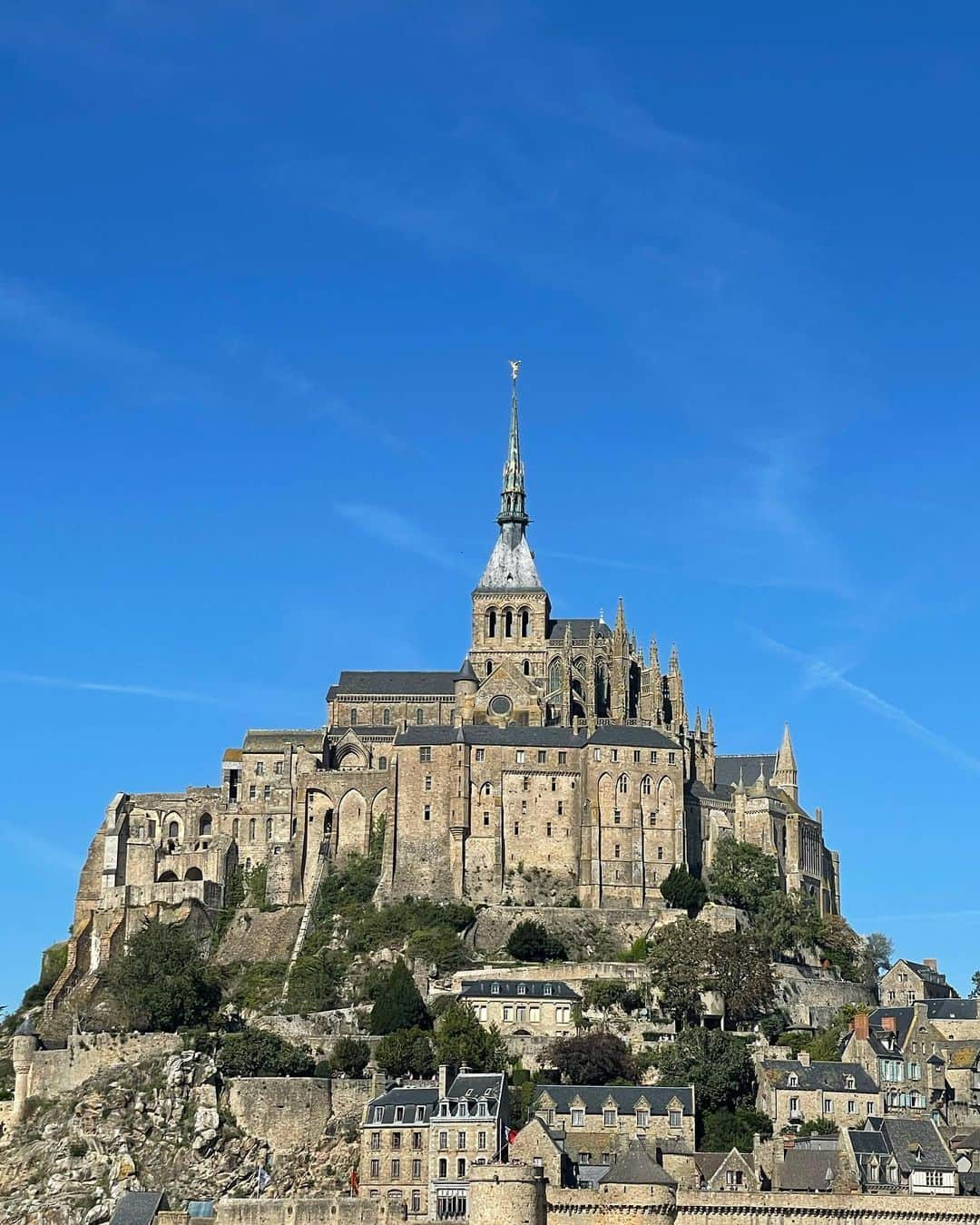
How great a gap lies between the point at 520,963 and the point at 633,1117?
21734 millimetres

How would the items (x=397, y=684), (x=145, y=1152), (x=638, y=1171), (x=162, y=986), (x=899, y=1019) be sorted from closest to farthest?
(x=638, y=1171), (x=145, y=1152), (x=162, y=986), (x=899, y=1019), (x=397, y=684)

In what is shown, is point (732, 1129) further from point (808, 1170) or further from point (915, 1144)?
point (915, 1144)

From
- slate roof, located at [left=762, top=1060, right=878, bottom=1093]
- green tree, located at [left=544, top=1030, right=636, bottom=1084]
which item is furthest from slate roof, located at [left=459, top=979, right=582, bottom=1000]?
slate roof, located at [left=762, top=1060, right=878, bottom=1093]

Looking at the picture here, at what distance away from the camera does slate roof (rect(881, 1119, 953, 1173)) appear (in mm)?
87000

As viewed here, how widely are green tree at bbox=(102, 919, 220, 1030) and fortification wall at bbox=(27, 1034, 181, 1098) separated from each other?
1419 mm

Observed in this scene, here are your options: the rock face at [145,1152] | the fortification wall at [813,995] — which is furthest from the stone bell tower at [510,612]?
the rock face at [145,1152]

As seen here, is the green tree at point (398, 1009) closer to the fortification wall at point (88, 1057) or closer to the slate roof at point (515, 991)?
the slate roof at point (515, 991)

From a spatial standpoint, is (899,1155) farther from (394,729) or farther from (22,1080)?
(394,729)

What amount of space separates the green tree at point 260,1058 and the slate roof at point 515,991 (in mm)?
8808

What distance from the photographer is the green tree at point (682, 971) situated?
103812 millimetres

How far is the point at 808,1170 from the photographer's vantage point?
8631 cm

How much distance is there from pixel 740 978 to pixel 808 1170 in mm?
18904

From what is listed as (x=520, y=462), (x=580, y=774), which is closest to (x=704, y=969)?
(x=580, y=774)

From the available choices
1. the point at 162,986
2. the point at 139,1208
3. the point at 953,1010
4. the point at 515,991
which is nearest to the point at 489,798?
the point at 515,991
